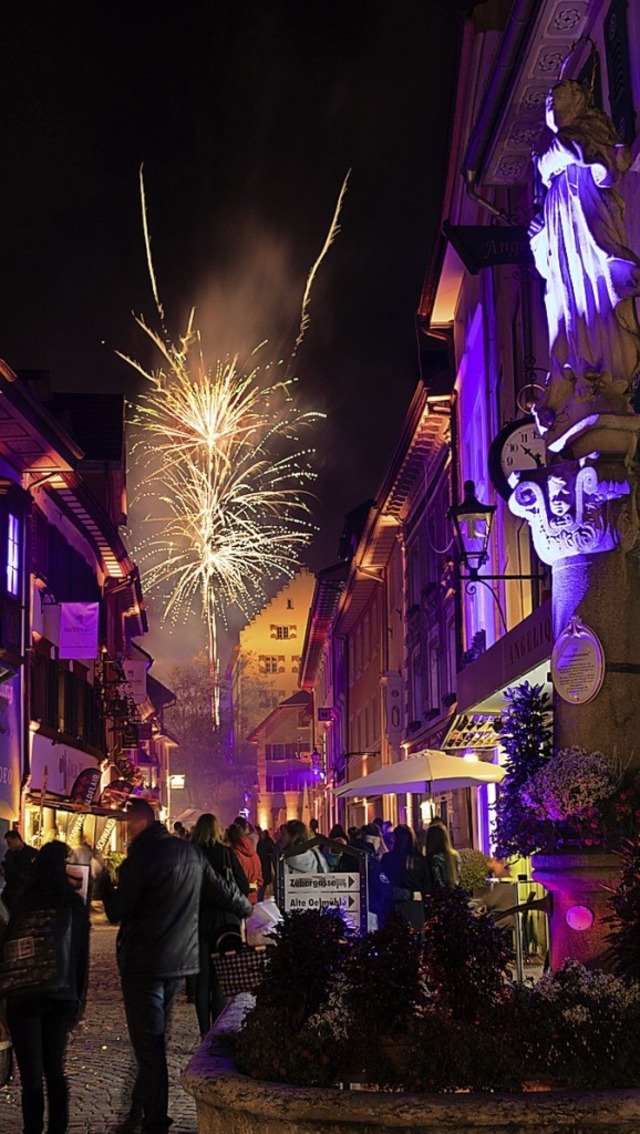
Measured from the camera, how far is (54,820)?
3650 cm

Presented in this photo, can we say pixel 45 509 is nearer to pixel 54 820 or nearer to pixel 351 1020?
pixel 54 820

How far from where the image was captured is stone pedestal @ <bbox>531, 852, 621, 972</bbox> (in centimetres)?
793

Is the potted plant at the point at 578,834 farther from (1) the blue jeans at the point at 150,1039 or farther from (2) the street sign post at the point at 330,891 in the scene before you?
(1) the blue jeans at the point at 150,1039

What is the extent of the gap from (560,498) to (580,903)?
2.48 meters

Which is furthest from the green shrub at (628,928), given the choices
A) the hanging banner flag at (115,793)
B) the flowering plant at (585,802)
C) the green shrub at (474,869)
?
the hanging banner flag at (115,793)

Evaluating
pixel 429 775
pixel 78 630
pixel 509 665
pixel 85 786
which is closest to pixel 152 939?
pixel 509 665

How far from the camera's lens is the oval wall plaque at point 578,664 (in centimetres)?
845

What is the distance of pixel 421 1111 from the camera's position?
4.60 metres

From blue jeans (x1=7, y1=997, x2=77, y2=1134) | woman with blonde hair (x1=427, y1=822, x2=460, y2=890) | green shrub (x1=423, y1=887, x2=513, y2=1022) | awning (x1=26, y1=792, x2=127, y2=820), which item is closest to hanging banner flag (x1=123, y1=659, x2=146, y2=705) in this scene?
awning (x1=26, y1=792, x2=127, y2=820)

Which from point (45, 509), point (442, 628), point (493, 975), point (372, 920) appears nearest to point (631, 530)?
point (493, 975)

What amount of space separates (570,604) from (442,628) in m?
22.2

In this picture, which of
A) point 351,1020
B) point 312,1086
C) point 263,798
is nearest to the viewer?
point 312,1086

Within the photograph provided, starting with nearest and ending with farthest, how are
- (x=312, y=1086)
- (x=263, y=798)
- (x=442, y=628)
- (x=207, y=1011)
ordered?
(x=312, y=1086) < (x=207, y=1011) < (x=442, y=628) < (x=263, y=798)

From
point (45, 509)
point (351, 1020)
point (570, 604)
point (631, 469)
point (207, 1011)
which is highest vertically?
point (45, 509)
